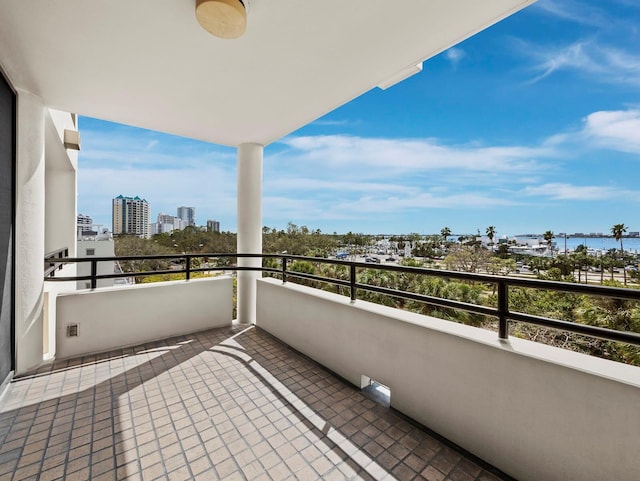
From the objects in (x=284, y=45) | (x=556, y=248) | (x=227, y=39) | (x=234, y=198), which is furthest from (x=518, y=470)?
(x=556, y=248)

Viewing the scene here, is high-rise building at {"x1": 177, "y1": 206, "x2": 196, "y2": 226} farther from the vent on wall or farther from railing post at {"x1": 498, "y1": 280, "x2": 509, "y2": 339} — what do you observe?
railing post at {"x1": 498, "y1": 280, "x2": 509, "y2": 339}

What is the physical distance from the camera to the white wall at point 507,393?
1191 millimetres

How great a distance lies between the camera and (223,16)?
60.1 inches

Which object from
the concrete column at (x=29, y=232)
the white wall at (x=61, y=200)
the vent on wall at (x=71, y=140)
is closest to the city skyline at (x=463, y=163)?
the white wall at (x=61, y=200)

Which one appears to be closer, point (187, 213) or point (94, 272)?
point (94, 272)

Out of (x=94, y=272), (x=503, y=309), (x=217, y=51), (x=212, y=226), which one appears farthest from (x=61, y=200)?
(x=212, y=226)

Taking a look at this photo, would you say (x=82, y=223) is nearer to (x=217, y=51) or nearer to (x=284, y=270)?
(x=284, y=270)

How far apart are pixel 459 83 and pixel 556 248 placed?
14445 mm

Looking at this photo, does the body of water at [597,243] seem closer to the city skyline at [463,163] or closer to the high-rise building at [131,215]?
the city skyline at [463,163]

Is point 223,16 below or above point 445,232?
above

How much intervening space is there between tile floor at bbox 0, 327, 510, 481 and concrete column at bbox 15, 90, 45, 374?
32 cm

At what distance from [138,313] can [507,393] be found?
362 centimetres

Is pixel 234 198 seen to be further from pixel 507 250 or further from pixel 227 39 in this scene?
pixel 507 250

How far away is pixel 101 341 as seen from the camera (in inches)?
118
